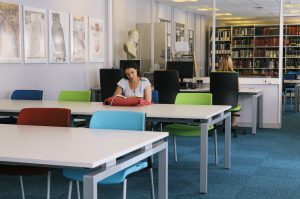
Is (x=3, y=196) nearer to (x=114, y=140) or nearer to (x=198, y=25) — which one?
(x=114, y=140)

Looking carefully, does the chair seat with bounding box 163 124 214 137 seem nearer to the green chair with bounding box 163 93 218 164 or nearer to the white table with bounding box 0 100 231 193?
the green chair with bounding box 163 93 218 164

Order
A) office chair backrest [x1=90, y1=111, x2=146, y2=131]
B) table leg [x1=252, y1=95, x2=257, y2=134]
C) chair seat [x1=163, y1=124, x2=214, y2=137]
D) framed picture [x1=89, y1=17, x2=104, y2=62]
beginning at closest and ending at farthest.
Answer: office chair backrest [x1=90, y1=111, x2=146, y2=131], chair seat [x1=163, y1=124, x2=214, y2=137], table leg [x1=252, y1=95, x2=257, y2=134], framed picture [x1=89, y1=17, x2=104, y2=62]

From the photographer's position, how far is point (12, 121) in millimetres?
5262

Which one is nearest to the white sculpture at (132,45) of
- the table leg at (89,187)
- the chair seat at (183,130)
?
the chair seat at (183,130)

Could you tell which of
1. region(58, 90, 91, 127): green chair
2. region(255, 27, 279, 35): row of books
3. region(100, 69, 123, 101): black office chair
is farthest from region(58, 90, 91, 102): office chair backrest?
region(255, 27, 279, 35): row of books

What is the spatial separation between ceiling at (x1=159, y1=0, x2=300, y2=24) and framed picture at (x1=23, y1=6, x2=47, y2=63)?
4.75 m

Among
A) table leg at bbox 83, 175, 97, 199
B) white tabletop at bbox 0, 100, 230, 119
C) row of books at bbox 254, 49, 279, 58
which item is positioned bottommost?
table leg at bbox 83, 175, 97, 199

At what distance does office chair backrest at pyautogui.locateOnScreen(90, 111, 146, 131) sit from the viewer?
3262 mm

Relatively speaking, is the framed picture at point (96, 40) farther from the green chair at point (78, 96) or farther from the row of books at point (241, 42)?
the row of books at point (241, 42)

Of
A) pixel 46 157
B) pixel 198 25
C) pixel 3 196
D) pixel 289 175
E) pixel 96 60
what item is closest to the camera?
pixel 46 157

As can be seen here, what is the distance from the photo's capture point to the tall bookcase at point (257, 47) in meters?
12.5

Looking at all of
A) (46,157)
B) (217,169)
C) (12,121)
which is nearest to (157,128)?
(217,169)

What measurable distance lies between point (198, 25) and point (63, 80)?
25.3 ft

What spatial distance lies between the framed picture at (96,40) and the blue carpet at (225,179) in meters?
2.64
